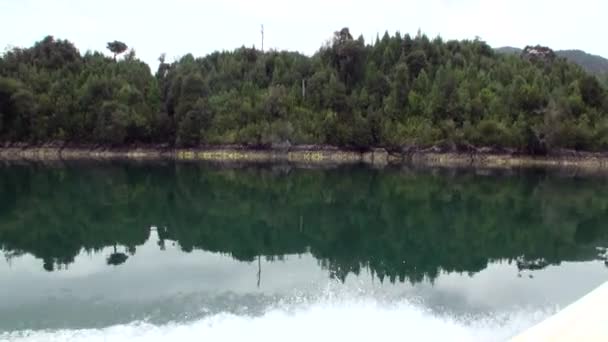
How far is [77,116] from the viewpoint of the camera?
62.9 meters

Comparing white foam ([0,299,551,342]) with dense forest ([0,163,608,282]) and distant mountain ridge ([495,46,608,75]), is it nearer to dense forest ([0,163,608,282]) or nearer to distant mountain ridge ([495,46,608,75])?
dense forest ([0,163,608,282])

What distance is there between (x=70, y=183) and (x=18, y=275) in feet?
71.2

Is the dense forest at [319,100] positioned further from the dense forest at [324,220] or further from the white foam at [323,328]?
the white foam at [323,328]

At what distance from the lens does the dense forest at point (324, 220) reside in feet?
51.0

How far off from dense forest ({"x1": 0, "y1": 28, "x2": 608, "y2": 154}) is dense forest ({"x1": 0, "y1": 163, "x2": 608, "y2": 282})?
24.5 m

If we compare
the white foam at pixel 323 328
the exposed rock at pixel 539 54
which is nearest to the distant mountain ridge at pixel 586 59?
the exposed rock at pixel 539 54

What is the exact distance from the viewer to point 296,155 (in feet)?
203

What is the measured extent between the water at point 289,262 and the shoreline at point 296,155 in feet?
90.4

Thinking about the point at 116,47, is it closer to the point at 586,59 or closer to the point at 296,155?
the point at 296,155

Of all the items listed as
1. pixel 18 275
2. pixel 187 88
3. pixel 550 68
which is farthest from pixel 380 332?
pixel 550 68

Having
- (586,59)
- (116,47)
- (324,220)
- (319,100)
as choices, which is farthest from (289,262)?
(586,59)

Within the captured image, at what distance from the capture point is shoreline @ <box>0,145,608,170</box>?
57188 millimetres

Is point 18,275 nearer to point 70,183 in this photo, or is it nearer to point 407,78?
point 70,183

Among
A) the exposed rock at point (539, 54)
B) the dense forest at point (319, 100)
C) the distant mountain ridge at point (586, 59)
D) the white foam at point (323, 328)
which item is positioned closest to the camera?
the white foam at point (323, 328)
